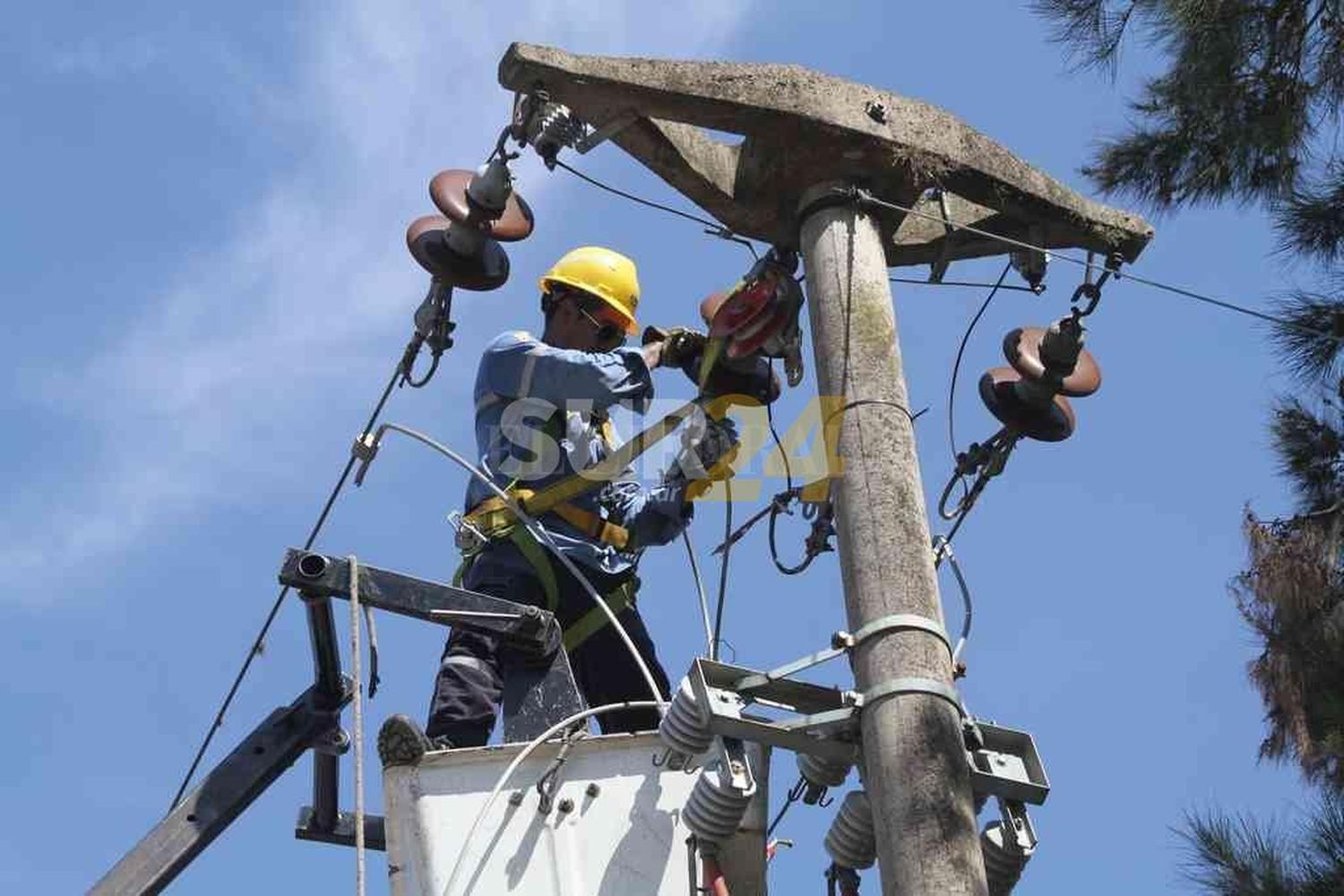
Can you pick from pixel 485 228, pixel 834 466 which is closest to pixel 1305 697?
pixel 834 466

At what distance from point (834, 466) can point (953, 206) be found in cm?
128

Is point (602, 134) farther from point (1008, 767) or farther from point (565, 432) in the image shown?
point (1008, 767)

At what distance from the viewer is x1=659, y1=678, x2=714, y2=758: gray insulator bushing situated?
4.82 m

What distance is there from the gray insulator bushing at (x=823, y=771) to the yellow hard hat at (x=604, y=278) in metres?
2.51

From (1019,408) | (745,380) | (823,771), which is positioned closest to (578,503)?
(745,380)

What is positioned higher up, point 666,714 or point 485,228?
point 485,228

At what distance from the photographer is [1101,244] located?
575 cm

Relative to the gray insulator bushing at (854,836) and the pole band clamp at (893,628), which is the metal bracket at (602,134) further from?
the gray insulator bushing at (854,836)

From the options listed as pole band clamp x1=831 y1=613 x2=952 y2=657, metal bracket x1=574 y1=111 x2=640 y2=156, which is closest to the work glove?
metal bracket x1=574 y1=111 x2=640 y2=156

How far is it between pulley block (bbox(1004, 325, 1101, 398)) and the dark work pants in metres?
1.41

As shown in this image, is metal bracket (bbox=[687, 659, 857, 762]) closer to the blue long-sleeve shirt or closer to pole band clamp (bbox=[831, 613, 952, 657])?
pole band clamp (bbox=[831, 613, 952, 657])

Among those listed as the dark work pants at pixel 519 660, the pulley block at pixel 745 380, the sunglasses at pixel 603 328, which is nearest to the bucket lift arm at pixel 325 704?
the dark work pants at pixel 519 660

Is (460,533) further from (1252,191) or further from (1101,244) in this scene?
(1252,191)

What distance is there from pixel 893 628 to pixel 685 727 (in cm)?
56
